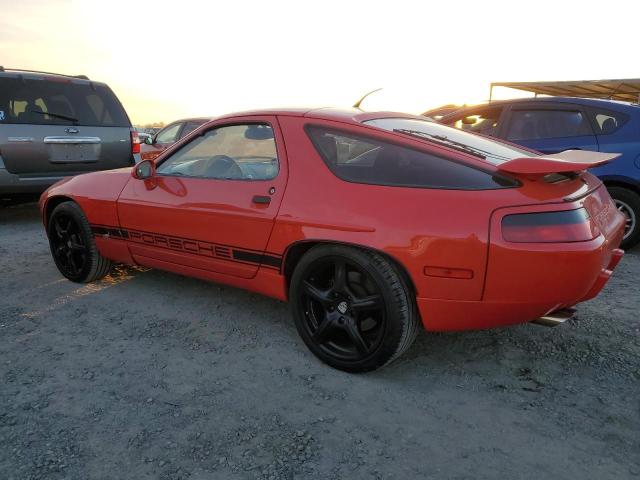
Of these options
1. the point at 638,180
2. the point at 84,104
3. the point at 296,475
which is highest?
the point at 84,104

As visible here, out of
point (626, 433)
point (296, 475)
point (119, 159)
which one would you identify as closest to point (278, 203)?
point (296, 475)

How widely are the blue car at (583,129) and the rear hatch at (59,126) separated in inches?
166

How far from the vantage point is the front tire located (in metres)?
2.46

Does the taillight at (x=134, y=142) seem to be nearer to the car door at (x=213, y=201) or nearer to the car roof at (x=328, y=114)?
the car door at (x=213, y=201)

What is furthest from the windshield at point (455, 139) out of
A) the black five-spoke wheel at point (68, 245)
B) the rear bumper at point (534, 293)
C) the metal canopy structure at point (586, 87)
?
the metal canopy structure at point (586, 87)

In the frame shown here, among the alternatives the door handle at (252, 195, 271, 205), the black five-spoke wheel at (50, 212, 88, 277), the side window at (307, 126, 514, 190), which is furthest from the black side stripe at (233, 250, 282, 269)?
the black five-spoke wheel at (50, 212, 88, 277)

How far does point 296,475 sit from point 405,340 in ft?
2.86

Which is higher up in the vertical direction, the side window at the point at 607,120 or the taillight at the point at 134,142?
the side window at the point at 607,120

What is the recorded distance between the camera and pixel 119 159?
644 cm

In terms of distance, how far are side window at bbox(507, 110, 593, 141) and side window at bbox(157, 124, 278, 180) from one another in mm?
3379

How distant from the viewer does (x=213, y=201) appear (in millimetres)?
3090

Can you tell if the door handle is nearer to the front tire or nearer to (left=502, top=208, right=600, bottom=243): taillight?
the front tire

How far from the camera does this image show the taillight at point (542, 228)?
219 cm

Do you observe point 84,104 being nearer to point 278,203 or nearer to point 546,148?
point 278,203
